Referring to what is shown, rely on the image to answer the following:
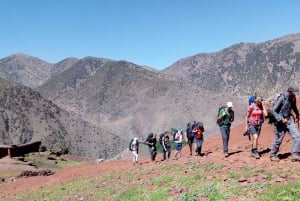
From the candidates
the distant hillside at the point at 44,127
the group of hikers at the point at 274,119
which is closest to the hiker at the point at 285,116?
the group of hikers at the point at 274,119

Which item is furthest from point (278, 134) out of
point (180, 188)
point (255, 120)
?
point (180, 188)

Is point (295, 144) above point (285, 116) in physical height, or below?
below

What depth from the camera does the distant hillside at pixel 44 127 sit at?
117562 millimetres

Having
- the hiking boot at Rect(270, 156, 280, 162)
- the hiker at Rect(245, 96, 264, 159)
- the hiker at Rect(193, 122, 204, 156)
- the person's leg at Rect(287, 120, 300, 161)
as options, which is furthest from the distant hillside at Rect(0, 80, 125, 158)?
the person's leg at Rect(287, 120, 300, 161)

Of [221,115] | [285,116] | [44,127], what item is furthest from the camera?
[44,127]

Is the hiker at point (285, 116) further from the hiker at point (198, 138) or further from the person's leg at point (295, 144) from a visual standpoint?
the hiker at point (198, 138)

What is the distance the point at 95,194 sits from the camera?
45.4 feet

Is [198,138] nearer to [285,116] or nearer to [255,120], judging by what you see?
[255,120]

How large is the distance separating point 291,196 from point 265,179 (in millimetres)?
1785

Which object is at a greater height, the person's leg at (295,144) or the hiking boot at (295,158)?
the person's leg at (295,144)

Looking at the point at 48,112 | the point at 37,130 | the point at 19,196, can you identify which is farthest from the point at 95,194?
the point at 48,112

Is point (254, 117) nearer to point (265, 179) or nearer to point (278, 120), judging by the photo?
point (278, 120)

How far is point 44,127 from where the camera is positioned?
12556 centimetres

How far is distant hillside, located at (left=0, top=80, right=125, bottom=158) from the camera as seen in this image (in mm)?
117562
